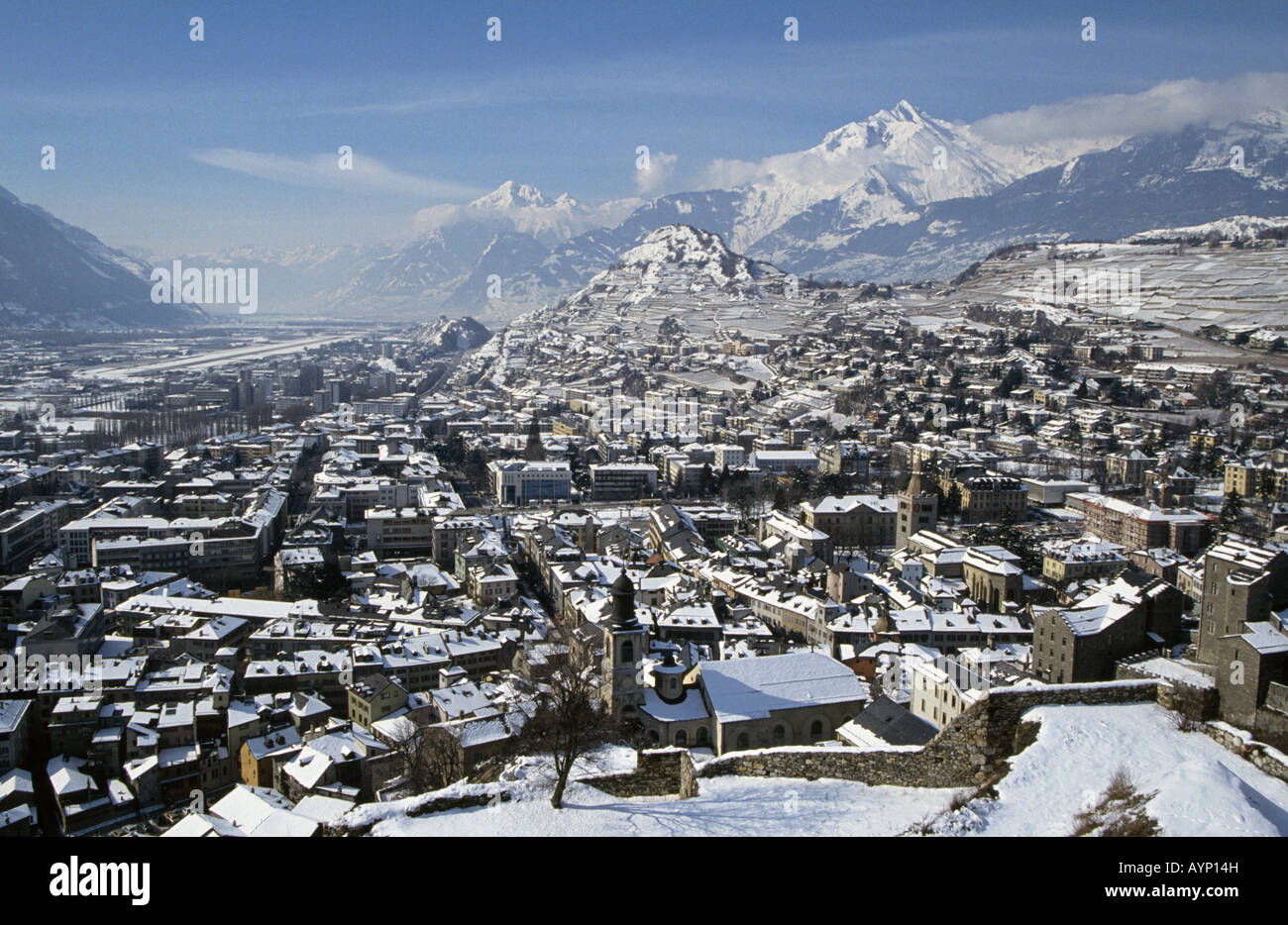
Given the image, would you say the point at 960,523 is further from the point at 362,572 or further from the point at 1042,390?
the point at 1042,390

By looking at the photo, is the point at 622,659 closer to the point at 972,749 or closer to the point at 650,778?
the point at 650,778

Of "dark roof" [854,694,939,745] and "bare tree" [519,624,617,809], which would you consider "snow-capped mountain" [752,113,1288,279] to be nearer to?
"dark roof" [854,694,939,745]

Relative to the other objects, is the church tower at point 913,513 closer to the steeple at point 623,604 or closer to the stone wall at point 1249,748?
the steeple at point 623,604

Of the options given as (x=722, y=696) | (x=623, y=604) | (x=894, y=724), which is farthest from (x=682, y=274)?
(x=894, y=724)

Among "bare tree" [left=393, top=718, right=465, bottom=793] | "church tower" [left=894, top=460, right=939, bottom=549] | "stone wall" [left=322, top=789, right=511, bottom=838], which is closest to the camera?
"stone wall" [left=322, top=789, right=511, bottom=838]

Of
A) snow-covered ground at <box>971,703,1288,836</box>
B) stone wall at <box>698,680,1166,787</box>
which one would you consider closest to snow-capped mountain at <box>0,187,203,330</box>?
stone wall at <box>698,680,1166,787</box>

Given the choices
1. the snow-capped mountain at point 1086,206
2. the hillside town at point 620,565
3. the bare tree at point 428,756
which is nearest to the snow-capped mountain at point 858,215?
the snow-capped mountain at point 1086,206
